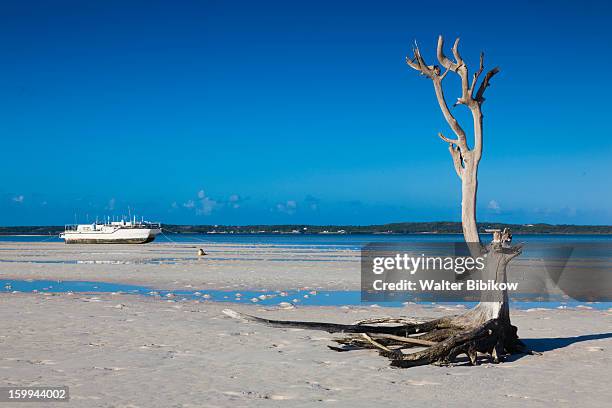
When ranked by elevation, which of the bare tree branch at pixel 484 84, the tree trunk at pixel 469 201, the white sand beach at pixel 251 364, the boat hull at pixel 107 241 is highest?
the bare tree branch at pixel 484 84

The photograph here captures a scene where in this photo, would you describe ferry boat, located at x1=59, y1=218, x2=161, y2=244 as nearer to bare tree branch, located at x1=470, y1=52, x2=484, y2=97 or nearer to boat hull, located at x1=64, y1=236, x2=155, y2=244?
boat hull, located at x1=64, y1=236, x2=155, y2=244

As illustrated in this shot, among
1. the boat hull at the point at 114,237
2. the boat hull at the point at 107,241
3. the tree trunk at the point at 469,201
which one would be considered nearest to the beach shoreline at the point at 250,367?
the tree trunk at the point at 469,201

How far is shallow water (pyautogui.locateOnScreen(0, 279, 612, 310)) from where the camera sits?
1933cm

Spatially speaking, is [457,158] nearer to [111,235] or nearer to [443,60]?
[443,60]

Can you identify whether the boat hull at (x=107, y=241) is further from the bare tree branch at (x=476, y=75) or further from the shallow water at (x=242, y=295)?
the bare tree branch at (x=476, y=75)

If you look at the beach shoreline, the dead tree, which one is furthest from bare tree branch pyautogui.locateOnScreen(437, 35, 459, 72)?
the beach shoreline

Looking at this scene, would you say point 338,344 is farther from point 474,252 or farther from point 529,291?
point 529,291

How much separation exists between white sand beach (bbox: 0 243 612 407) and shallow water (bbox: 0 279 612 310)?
2498 millimetres

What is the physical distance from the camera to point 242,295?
70.9 ft

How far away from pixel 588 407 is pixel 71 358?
7.24 m

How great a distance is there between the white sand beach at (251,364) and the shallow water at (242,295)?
2.50m

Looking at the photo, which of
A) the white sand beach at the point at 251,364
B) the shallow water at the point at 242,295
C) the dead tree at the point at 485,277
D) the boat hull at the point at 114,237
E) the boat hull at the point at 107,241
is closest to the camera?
the white sand beach at the point at 251,364

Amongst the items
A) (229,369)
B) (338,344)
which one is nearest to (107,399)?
(229,369)

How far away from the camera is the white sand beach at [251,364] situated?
8.09 m
